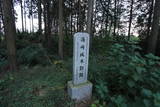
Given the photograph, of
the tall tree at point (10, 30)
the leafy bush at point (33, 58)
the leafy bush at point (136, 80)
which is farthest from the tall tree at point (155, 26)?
the tall tree at point (10, 30)

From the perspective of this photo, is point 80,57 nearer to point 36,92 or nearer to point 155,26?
point 36,92

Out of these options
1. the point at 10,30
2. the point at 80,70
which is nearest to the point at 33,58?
the point at 10,30

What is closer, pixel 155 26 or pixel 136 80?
pixel 136 80

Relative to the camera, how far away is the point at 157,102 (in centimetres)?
129

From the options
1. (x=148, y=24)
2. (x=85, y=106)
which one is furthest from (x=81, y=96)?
(x=148, y=24)

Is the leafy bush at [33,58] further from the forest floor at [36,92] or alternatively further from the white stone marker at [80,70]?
the white stone marker at [80,70]

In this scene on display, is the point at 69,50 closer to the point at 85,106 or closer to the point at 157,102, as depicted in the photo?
the point at 85,106

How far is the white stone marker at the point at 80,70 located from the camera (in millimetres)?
2156

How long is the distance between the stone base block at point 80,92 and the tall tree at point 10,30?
9.58ft

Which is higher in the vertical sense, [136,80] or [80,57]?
[80,57]

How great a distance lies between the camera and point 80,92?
226 cm

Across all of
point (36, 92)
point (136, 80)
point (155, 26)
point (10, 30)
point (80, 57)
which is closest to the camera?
point (136, 80)

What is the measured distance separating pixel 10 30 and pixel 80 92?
330 centimetres

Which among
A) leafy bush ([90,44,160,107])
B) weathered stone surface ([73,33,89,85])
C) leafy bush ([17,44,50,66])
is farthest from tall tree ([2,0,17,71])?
leafy bush ([90,44,160,107])
